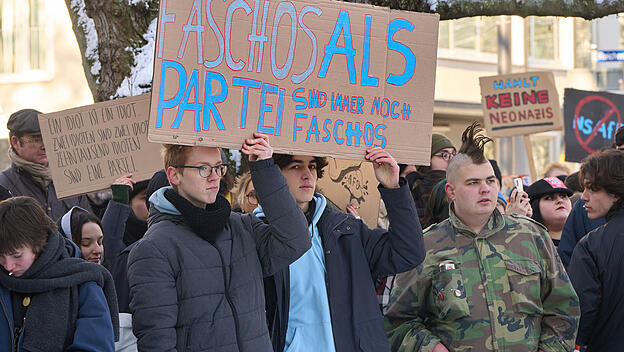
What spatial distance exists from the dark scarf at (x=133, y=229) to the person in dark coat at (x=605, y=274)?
2.51 metres

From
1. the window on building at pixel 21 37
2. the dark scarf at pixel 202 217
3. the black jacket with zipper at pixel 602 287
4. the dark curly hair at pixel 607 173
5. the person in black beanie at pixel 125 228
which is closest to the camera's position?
the dark scarf at pixel 202 217

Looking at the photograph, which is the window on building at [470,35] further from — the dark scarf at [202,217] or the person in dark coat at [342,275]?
the dark scarf at [202,217]

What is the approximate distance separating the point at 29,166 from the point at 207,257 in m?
2.89

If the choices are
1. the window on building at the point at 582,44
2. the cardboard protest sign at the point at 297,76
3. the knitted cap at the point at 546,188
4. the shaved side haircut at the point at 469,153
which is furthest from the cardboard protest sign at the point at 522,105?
the window on building at the point at 582,44

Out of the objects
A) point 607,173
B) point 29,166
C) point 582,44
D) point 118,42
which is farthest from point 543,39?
point 607,173

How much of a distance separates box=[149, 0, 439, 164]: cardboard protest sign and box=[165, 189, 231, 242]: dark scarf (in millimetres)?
258

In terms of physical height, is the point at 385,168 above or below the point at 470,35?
below

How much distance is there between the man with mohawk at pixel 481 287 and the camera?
4500 millimetres

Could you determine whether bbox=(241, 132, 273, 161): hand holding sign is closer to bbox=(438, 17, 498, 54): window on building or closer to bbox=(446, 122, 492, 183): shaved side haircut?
bbox=(446, 122, 492, 183): shaved side haircut

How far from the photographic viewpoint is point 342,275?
4.34m

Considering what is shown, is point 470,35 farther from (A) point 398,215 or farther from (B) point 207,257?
(B) point 207,257

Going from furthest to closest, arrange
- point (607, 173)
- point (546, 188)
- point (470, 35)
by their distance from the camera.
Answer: point (470, 35)
point (546, 188)
point (607, 173)

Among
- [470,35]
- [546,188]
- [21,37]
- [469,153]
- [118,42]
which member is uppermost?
[470,35]

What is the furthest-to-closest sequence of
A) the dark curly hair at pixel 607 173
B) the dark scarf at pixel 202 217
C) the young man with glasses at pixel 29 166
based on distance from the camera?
1. the young man with glasses at pixel 29 166
2. the dark curly hair at pixel 607 173
3. the dark scarf at pixel 202 217
